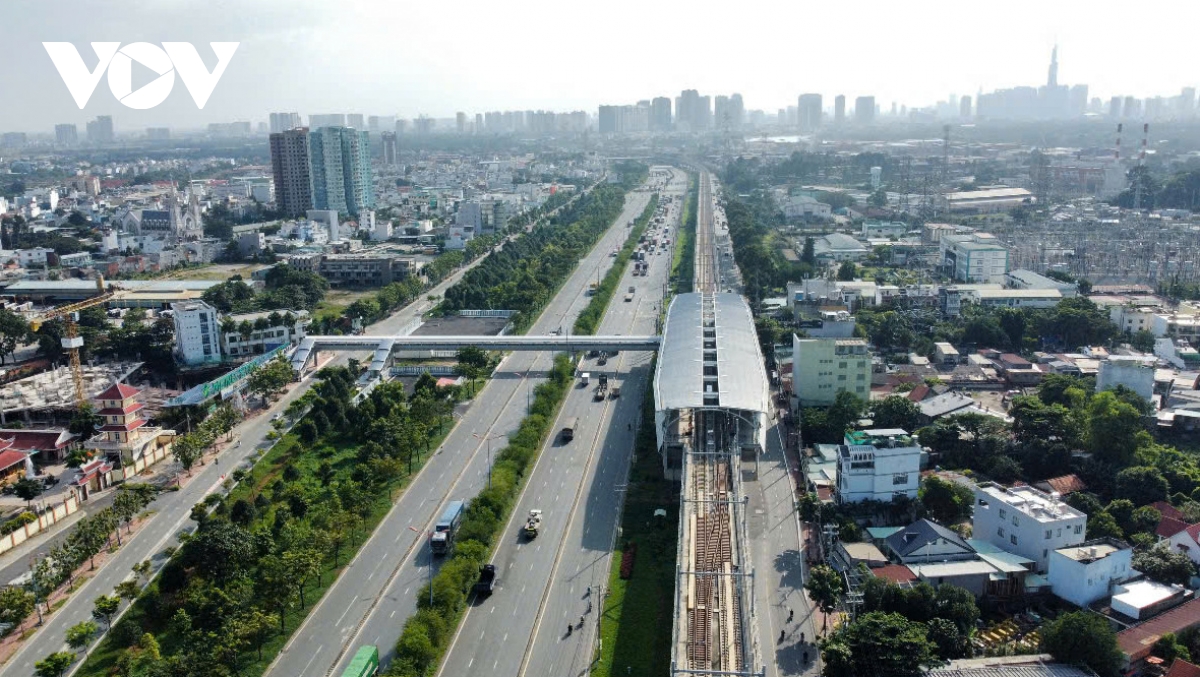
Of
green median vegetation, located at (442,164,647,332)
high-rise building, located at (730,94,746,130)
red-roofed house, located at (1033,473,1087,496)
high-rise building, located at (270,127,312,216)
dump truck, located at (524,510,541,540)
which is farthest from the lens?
high-rise building, located at (730,94,746,130)

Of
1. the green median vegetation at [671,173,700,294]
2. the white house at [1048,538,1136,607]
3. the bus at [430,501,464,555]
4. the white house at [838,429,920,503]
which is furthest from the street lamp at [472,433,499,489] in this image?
the green median vegetation at [671,173,700,294]

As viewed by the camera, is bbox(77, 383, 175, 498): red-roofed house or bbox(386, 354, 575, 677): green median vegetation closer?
bbox(386, 354, 575, 677): green median vegetation

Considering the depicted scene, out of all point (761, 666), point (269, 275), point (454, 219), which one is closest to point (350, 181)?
point (454, 219)

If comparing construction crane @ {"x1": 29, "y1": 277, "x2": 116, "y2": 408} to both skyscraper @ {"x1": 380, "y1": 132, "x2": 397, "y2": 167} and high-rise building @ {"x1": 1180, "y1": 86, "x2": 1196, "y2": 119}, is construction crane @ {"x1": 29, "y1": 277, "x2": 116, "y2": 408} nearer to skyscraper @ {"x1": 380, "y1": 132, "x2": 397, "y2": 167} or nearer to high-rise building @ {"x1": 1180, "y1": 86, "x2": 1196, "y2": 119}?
skyscraper @ {"x1": 380, "y1": 132, "x2": 397, "y2": 167}

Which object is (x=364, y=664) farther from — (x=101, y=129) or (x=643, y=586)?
(x=101, y=129)

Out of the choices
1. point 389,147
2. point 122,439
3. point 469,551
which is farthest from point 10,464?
point 389,147

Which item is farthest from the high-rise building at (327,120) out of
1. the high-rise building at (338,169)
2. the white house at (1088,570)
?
the white house at (1088,570)
